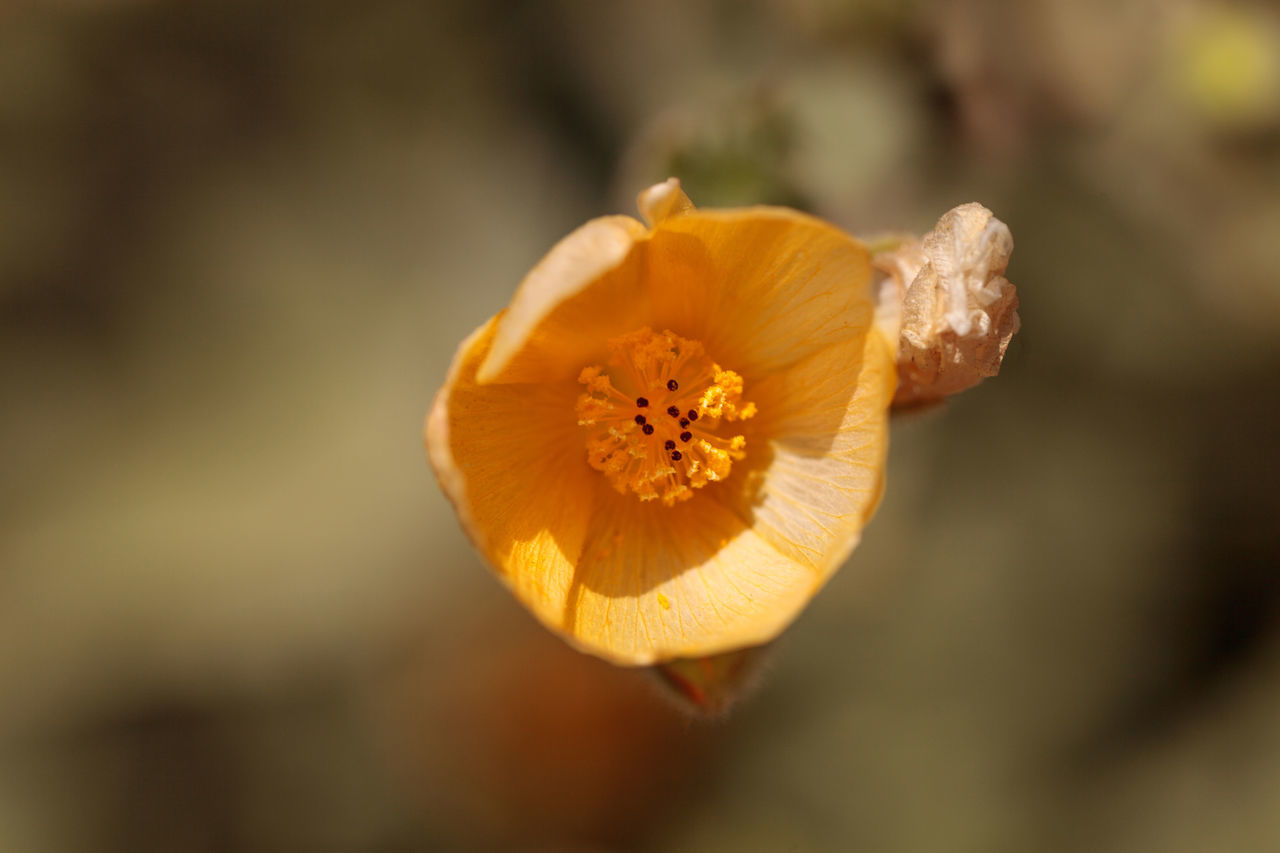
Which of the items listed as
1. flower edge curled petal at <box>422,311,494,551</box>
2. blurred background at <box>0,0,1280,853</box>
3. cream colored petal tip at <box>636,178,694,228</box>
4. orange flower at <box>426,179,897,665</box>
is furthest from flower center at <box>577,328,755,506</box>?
blurred background at <box>0,0,1280,853</box>

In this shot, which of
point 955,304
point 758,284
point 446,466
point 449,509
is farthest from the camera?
point 449,509

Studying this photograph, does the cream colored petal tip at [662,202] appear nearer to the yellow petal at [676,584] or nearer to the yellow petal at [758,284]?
the yellow petal at [758,284]

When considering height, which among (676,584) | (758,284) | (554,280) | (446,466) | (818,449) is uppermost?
(758,284)

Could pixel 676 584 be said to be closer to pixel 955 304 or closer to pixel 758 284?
pixel 758 284

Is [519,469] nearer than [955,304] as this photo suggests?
No

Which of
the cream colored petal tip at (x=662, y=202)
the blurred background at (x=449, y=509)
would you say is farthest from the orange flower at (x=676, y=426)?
the blurred background at (x=449, y=509)

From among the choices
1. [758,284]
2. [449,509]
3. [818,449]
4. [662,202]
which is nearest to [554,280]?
[662,202]
